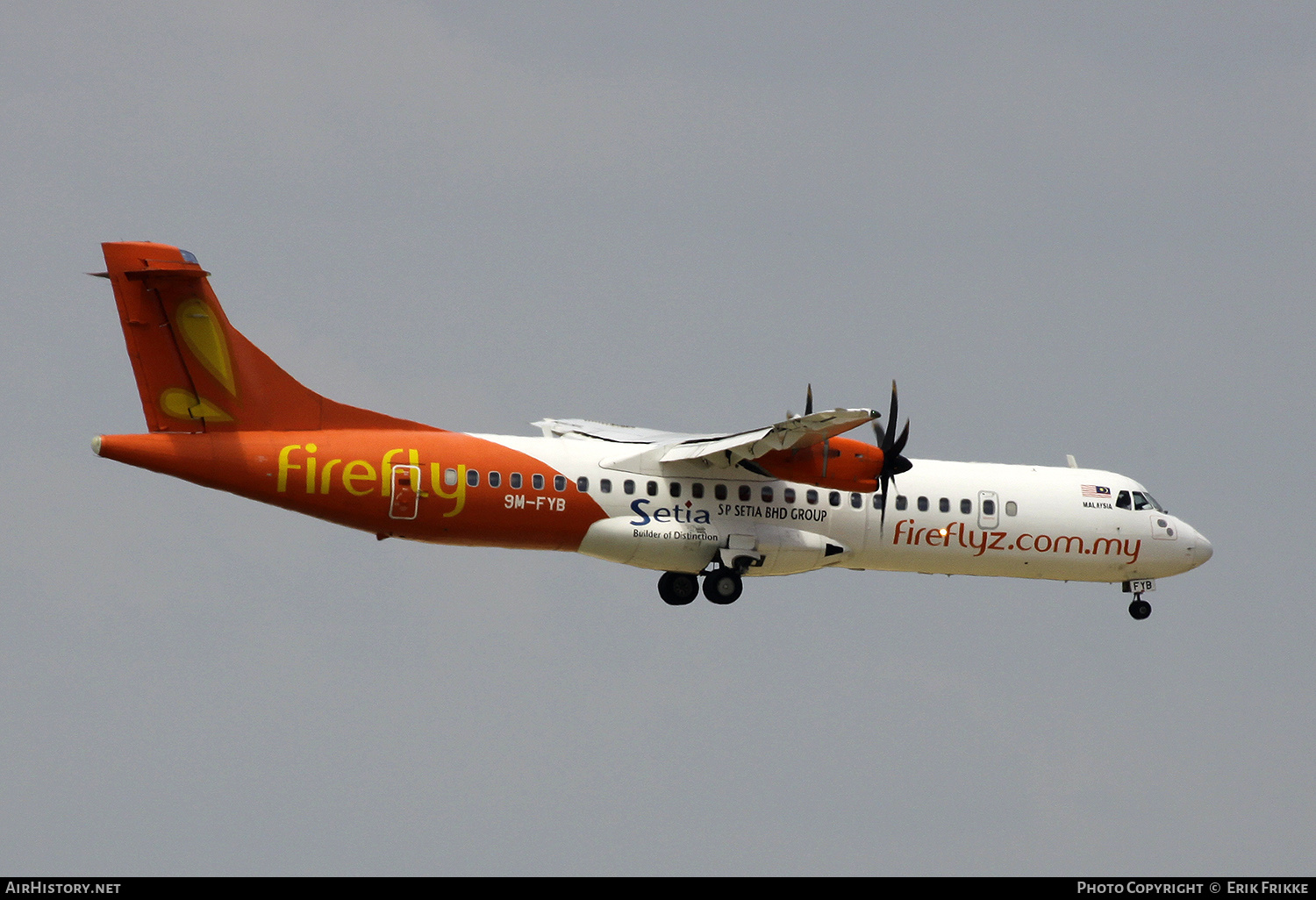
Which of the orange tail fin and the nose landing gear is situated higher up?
the orange tail fin

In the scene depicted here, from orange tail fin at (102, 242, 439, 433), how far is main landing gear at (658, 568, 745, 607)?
9194 millimetres

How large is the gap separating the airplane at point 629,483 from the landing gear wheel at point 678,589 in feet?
0.15

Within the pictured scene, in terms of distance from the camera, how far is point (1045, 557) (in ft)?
133

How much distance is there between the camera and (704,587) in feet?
126

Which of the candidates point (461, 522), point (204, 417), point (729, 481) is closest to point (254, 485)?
point (204, 417)

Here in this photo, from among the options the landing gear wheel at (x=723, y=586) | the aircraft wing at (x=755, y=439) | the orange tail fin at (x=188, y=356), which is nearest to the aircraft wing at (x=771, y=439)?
the aircraft wing at (x=755, y=439)

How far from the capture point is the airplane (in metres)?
34.8

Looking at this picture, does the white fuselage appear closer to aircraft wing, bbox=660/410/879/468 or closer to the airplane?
the airplane

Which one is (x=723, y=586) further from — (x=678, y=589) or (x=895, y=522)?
(x=895, y=522)

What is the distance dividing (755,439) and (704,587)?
431 cm

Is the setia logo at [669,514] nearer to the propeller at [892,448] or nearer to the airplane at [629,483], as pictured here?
the airplane at [629,483]

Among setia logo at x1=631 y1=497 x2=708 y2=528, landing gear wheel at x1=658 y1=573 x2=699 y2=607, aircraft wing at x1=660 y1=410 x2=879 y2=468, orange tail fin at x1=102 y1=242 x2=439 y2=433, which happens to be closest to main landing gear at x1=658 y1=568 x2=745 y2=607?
landing gear wheel at x1=658 y1=573 x2=699 y2=607

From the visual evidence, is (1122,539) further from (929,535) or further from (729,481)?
(729,481)

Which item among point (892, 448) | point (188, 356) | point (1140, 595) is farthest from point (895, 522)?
point (188, 356)
